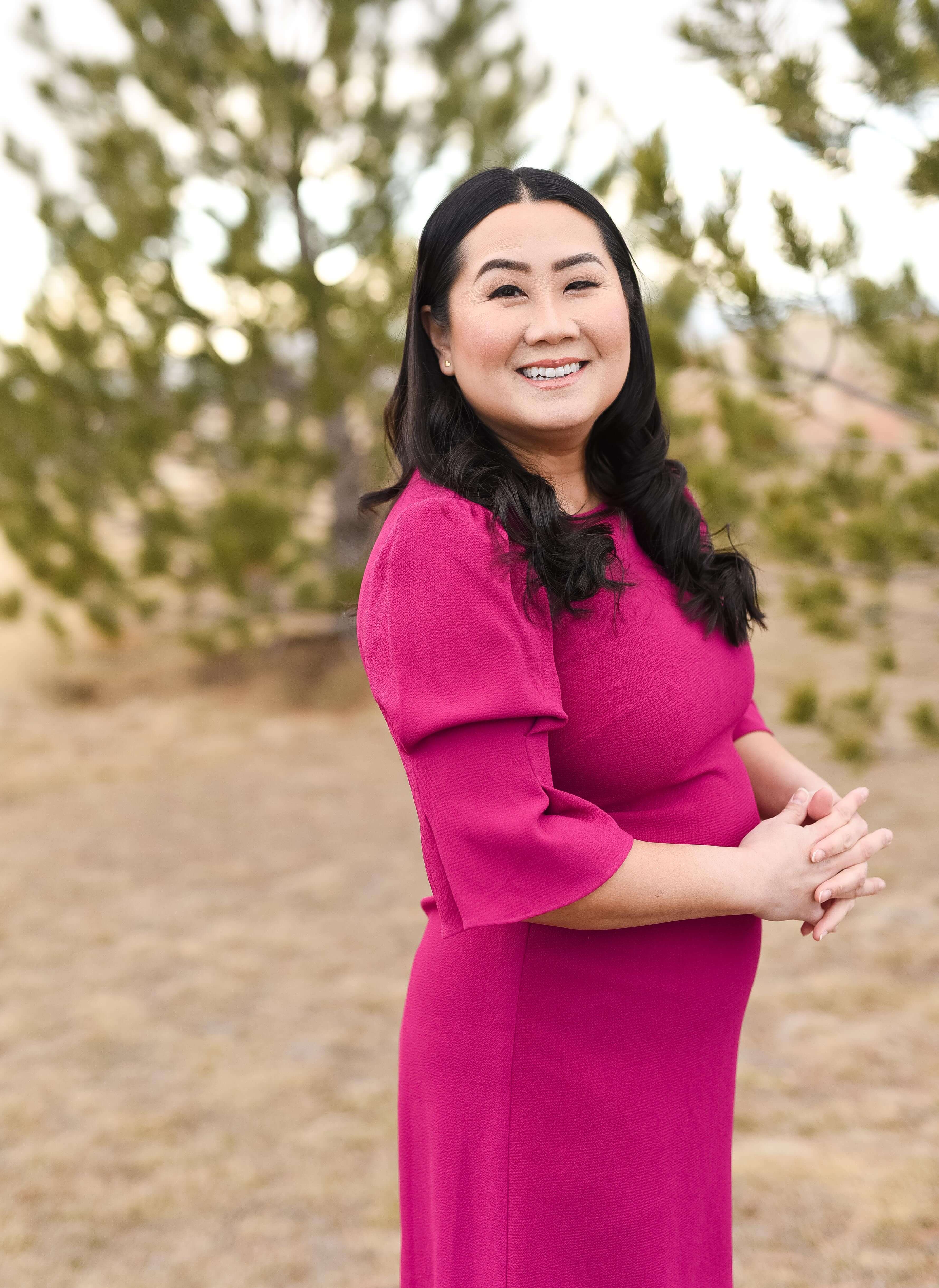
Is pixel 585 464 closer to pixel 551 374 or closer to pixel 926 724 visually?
pixel 551 374

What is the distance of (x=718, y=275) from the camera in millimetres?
2654

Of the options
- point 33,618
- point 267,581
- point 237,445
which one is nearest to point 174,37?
point 237,445

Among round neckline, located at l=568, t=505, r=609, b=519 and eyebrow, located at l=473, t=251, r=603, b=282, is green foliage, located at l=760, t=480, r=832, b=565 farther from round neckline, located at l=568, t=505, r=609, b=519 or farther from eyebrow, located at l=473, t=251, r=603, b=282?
eyebrow, located at l=473, t=251, r=603, b=282

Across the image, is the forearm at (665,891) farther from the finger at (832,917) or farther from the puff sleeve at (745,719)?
the puff sleeve at (745,719)

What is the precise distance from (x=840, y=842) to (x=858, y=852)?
0.03 meters

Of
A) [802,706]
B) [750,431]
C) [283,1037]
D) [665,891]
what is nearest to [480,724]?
[665,891]

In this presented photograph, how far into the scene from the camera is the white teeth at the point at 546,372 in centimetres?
105

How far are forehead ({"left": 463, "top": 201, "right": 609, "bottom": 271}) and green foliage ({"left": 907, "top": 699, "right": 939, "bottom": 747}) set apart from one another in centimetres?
249

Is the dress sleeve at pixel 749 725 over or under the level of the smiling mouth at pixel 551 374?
under

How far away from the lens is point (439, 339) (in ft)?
3.67

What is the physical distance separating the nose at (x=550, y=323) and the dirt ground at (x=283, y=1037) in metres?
1.86

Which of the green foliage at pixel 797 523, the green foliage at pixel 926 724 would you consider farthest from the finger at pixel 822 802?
the green foliage at pixel 926 724

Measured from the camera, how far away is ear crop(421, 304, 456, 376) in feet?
3.64

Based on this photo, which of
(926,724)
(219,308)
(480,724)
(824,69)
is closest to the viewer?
(480,724)
